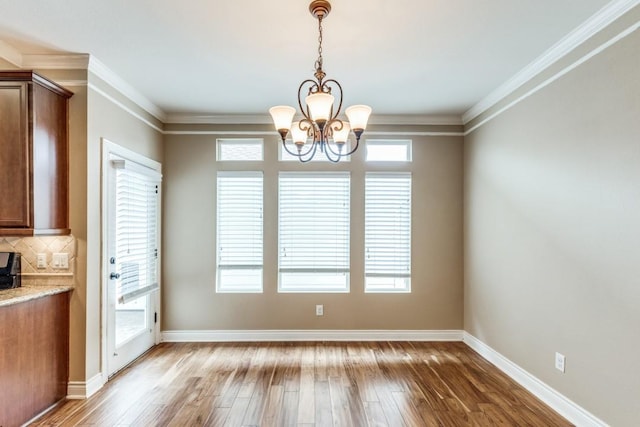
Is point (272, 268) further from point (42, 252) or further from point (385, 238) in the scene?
point (42, 252)

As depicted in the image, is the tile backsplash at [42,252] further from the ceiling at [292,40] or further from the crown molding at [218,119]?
the crown molding at [218,119]

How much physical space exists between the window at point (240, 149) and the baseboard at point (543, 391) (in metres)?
3.48

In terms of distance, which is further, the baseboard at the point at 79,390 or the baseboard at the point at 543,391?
the baseboard at the point at 79,390

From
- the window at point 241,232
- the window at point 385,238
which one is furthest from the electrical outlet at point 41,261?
the window at point 385,238

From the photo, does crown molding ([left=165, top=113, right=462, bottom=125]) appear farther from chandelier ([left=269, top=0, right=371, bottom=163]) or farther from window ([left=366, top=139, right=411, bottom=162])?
chandelier ([left=269, top=0, right=371, bottom=163])

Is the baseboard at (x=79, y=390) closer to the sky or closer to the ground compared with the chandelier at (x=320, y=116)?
closer to the ground

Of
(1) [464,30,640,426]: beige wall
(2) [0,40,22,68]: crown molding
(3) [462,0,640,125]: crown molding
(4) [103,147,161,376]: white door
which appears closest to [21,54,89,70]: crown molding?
(2) [0,40,22,68]: crown molding

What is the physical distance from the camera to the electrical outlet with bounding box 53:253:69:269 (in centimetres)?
276

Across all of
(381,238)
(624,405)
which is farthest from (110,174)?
(624,405)

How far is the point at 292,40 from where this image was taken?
2.51 metres

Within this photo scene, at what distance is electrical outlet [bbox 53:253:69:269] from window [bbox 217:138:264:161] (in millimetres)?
2029

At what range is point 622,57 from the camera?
6.87ft

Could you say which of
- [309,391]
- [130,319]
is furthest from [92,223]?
[309,391]

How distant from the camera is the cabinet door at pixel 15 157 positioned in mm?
2465
